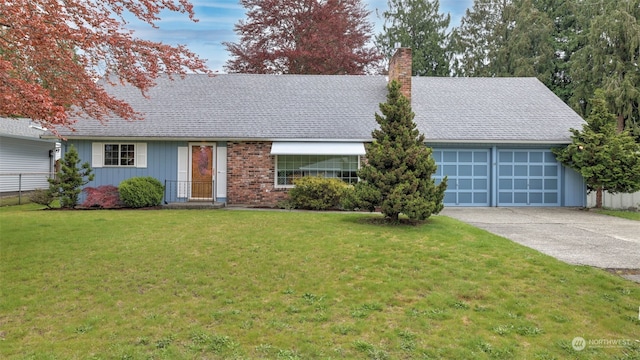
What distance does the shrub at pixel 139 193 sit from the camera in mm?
13969

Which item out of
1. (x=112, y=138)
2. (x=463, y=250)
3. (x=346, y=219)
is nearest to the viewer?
(x=463, y=250)

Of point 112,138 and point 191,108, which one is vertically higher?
point 191,108

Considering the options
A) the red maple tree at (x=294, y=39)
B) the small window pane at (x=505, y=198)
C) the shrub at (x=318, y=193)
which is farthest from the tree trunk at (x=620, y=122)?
the shrub at (x=318, y=193)

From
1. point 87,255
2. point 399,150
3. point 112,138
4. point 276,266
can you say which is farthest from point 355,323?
point 112,138

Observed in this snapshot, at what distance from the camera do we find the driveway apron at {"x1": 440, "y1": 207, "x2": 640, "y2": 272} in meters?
7.56

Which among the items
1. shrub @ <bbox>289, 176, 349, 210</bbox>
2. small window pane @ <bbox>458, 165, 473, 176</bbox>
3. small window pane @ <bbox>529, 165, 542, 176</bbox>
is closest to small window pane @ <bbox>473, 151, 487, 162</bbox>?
small window pane @ <bbox>458, 165, 473, 176</bbox>

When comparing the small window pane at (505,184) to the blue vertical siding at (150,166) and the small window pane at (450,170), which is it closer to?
the small window pane at (450,170)

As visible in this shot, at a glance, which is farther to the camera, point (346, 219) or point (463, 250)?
point (346, 219)

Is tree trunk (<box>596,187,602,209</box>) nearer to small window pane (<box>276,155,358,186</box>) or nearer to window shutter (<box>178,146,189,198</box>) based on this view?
small window pane (<box>276,155,358,186</box>)

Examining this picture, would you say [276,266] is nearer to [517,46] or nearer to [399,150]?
[399,150]

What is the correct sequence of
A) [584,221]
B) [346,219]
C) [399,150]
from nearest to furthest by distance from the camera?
[399,150]
[346,219]
[584,221]

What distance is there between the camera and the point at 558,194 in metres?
16.3

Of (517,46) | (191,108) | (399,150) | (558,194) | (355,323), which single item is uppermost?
(517,46)

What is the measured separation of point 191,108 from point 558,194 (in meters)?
16.1
